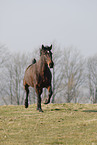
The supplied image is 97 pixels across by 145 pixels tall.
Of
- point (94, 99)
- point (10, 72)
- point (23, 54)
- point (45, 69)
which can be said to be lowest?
point (94, 99)

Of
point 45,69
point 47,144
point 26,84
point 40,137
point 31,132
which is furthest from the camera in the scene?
point 26,84

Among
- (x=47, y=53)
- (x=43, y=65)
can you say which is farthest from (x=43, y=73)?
(x=47, y=53)

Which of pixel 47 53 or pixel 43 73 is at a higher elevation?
pixel 47 53

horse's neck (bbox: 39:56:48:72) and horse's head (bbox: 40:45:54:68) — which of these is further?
horse's neck (bbox: 39:56:48:72)

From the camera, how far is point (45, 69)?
9.20 meters

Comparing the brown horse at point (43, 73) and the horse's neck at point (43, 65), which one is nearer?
the brown horse at point (43, 73)

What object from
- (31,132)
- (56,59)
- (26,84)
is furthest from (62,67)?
(31,132)

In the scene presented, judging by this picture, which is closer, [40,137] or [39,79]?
[40,137]

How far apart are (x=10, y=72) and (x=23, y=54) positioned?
3332 millimetres

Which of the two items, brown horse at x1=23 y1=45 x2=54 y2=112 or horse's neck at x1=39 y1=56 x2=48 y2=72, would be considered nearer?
brown horse at x1=23 y1=45 x2=54 y2=112

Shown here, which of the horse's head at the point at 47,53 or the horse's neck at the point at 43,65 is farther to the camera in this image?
the horse's neck at the point at 43,65

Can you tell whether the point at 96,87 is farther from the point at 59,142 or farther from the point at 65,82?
the point at 59,142

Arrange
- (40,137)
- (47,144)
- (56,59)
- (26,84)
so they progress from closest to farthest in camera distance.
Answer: (47,144) < (40,137) < (26,84) < (56,59)

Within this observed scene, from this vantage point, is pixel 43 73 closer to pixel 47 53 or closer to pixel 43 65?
pixel 43 65
